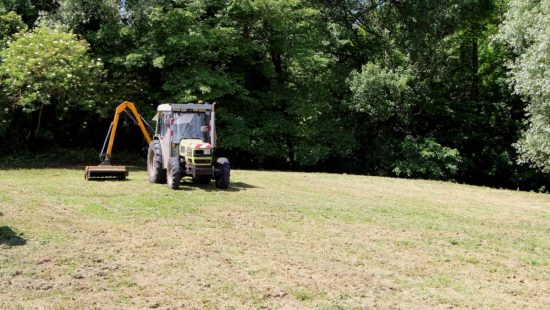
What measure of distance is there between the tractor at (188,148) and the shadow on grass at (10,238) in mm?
5576

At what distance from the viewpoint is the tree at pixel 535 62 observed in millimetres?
17984

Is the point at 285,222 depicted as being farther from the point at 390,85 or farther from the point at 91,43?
the point at 91,43

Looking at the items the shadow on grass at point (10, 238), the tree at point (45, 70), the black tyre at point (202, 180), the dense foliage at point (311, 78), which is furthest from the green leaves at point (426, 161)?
the shadow on grass at point (10, 238)

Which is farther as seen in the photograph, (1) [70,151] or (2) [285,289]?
(1) [70,151]

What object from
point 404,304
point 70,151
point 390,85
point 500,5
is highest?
point 500,5

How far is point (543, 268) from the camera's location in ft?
27.4

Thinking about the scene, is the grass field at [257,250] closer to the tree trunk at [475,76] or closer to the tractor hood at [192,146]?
the tractor hood at [192,146]

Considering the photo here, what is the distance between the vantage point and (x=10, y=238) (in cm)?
847

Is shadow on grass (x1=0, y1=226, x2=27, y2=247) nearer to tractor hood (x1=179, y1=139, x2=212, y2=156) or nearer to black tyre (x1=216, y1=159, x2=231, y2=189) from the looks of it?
tractor hood (x1=179, y1=139, x2=212, y2=156)

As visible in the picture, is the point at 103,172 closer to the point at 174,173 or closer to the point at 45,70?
the point at 174,173

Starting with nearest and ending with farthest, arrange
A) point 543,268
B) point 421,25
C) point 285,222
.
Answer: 1. point 543,268
2. point 285,222
3. point 421,25

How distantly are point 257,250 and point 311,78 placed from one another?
19897 millimetres

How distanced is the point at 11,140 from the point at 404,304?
846 inches

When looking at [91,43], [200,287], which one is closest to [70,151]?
[91,43]
